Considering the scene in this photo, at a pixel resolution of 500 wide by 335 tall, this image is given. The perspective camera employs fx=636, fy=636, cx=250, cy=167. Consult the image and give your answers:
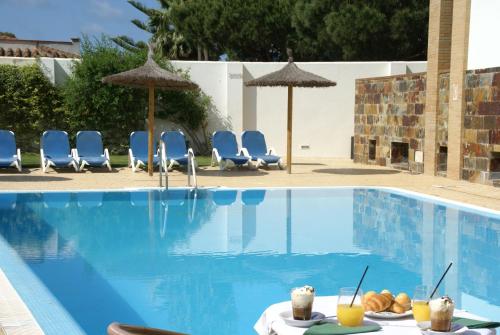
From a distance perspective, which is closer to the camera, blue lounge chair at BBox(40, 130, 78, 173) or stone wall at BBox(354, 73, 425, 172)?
blue lounge chair at BBox(40, 130, 78, 173)

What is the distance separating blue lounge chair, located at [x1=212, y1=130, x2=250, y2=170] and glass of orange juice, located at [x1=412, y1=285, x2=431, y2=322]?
12.7 meters

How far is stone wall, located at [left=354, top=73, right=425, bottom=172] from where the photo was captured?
15.6 meters

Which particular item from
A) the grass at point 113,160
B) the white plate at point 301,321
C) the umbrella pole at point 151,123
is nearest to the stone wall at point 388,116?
the grass at point 113,160

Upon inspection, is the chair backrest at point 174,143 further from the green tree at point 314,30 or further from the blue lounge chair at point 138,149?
the green tree at point 314,30

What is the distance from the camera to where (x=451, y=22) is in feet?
48.0

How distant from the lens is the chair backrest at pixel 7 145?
14727 mm

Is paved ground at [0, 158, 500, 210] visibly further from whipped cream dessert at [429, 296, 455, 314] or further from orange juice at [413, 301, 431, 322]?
whipped cream dessert at [429, 296, 455, 314]

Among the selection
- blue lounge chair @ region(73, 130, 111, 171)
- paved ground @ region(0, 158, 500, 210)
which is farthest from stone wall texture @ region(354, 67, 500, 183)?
blue lounge chair @ region(73, 130, 111, 171)

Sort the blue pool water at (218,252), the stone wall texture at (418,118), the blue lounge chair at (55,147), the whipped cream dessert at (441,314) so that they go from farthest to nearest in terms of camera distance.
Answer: the blue lounge chair at (55,147) → the stone wall texture at (418,118) → the blue pool water at (218,252) → the whipped cream dessert at (441,314)

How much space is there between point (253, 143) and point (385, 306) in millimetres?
13618

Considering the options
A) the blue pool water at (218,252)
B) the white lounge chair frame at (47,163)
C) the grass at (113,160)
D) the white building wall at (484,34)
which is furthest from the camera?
the grass at (113,160)

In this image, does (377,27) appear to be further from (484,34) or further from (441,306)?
(441,306)

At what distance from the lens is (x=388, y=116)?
16703 millimetres

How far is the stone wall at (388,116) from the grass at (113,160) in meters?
4.42
